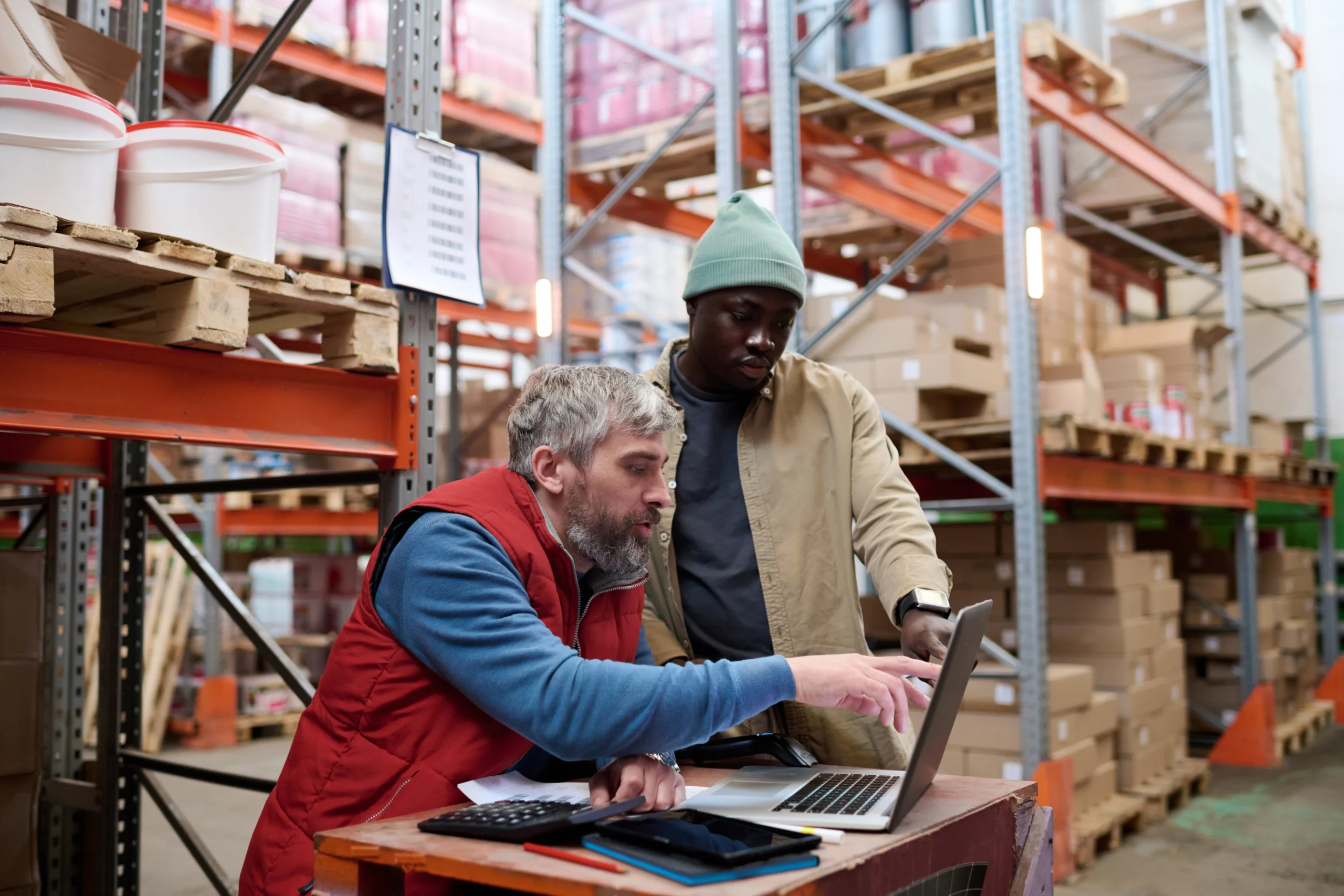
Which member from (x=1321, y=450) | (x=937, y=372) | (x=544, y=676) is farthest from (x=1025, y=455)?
(x=1321, y=450)

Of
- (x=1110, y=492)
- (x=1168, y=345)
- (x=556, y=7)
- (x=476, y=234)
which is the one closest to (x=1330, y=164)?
(x=1168, y=345)

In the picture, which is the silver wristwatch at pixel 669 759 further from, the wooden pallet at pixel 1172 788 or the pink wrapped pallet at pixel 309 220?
the pink wrapped pallet at pixel 309 220

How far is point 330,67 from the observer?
7.16 metres

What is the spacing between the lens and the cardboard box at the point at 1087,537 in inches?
245

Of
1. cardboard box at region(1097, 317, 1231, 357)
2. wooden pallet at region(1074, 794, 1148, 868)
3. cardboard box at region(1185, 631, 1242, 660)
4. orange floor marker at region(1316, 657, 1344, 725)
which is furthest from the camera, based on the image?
orange floor marker at region(1316, 657, 1344, 725)

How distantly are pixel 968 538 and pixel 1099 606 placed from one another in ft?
2.63

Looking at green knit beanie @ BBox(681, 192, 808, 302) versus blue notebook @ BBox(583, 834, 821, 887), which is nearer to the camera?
blue notebook @ BBox(583, 834, 821, 887)

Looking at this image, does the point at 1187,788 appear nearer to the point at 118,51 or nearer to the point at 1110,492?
the point at 1110,492

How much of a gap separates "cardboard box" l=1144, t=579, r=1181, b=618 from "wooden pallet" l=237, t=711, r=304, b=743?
602 cm

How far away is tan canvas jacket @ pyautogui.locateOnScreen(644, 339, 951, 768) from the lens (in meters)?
2.49

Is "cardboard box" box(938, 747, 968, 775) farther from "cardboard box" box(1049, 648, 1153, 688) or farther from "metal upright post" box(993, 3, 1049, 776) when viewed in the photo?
"cardboard box" box(1049, 648, 1153, 688)

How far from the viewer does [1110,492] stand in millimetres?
5891

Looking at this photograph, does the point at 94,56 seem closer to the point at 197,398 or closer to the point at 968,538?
the point at 197,398

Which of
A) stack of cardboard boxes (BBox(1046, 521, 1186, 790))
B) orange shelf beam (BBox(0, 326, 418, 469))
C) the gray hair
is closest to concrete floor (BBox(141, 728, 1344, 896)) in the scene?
stack of cardboard boxes (BBox(1046, 521, 1186, 790))
